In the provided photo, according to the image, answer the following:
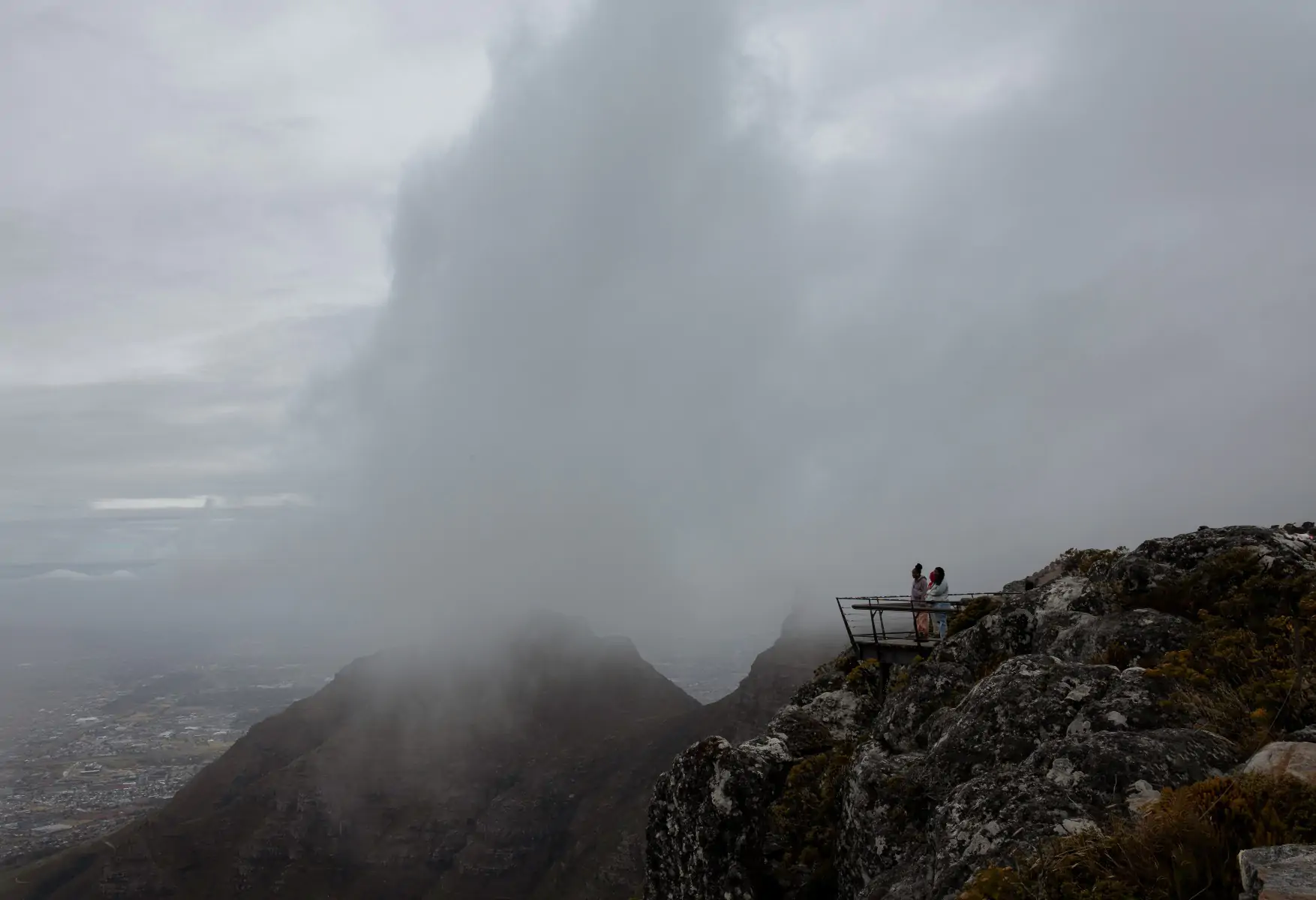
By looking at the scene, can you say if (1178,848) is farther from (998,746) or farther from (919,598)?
(919,598)

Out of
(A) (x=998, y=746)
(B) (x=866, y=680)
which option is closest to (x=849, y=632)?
(B) (x=866, y=680)

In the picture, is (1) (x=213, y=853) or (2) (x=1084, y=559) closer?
(2) (x=1084, y=559)

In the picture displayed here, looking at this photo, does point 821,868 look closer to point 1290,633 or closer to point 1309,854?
point 1290,633

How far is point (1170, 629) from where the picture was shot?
18.8 meters

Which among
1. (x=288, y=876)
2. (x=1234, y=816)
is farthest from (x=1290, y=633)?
(x=288, y=876)

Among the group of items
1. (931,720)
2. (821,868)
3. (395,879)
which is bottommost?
(395,879)

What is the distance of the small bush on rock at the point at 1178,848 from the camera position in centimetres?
804

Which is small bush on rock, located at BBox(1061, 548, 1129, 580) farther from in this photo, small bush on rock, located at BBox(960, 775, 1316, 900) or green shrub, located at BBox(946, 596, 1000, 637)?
small bush on rock, located at BBox(960, 775, 1316, 900)

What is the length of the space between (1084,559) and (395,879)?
20361 centimetres

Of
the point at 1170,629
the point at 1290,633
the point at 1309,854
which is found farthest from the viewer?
the point at 1170,629

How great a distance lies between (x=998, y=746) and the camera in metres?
15.8

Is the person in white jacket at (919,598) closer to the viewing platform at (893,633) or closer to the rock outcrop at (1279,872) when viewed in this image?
the viewing platform at (893,633)

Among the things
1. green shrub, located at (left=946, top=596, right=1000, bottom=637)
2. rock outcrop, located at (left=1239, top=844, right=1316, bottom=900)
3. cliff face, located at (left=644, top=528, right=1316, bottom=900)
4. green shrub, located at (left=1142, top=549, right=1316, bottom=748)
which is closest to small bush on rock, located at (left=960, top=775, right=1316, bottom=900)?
rock outcrop, located at (left=1239, top=844, right=1316, bottom=900)

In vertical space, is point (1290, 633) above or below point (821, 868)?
above
